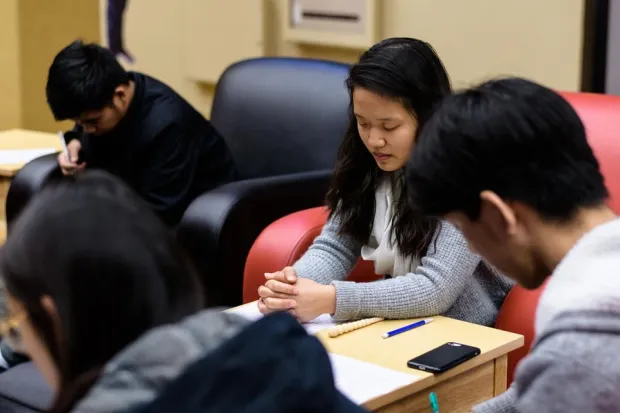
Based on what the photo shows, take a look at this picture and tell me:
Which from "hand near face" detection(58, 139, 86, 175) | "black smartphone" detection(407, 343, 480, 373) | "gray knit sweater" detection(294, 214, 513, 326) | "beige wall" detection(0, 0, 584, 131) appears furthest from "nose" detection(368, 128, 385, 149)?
"hand near face" detection(58, 139, 86, 175)

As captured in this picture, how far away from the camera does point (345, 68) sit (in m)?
3.02

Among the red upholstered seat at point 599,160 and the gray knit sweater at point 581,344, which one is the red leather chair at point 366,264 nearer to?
the red upholstered seat at point 599,160

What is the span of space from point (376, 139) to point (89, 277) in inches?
48.2

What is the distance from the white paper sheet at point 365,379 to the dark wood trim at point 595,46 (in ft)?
5.11

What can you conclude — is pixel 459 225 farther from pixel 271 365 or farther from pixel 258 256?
pixel 258 256

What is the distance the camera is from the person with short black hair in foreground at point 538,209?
1.12 metres

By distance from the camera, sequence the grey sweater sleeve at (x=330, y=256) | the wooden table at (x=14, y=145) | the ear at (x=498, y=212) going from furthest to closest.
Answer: the wooden table at (x=14, y=145), the grey sweater sleeve at (x=330, y=256), the ear at (x=498, y=212)

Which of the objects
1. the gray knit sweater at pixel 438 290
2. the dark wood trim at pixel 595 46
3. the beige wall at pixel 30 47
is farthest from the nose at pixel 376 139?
the beige wall at pixel 30 47

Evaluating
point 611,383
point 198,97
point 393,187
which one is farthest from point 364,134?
point 198,97

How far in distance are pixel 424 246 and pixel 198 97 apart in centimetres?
230

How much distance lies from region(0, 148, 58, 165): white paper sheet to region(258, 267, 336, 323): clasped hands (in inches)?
64.3

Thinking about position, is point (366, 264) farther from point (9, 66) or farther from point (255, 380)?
point (9, 66)

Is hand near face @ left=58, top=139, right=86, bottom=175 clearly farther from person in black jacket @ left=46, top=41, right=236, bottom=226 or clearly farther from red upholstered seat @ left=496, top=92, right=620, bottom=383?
red upholstered seat @ left=496, top=92, right=620, bottom=383

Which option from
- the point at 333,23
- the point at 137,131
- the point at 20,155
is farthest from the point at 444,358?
the point at 20,155
